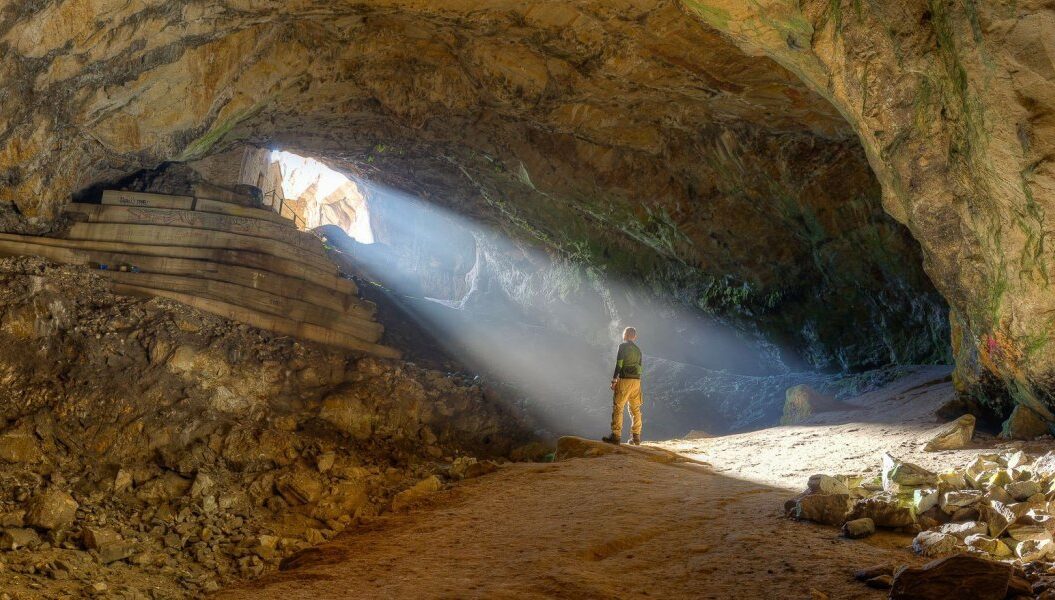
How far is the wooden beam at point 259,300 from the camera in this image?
8281 millimetres

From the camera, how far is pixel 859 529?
141 inches

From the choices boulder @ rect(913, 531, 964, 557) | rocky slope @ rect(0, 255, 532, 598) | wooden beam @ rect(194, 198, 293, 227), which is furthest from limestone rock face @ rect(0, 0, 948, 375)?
boulder @ rect(913, 531, 964, 557)

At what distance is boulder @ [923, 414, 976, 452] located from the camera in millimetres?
5691

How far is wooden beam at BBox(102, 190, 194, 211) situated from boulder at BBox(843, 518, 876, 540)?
9.10 metres

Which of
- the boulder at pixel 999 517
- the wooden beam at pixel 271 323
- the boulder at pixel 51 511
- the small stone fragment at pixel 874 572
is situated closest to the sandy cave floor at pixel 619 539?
the small stone fragment at pixel 874 572

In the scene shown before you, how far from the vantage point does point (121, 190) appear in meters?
9.05

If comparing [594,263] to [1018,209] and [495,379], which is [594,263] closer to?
[495,379]

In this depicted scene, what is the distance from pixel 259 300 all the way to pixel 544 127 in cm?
512

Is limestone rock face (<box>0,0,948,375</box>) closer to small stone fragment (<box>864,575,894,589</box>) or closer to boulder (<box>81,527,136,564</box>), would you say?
boulder (<box>81,527,136,564</box>)

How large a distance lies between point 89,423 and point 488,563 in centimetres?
467

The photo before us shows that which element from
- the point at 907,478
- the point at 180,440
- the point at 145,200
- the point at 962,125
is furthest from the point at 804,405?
the point at 145,200

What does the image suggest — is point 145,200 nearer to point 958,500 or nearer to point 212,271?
point 212,271

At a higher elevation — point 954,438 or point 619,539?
point 954,438

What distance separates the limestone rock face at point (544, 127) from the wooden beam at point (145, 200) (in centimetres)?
40
